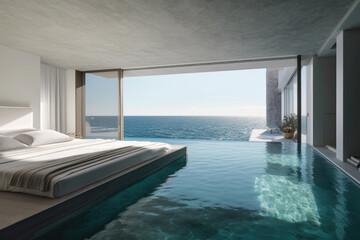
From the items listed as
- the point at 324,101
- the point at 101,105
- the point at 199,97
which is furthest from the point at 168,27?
the point at 199,97

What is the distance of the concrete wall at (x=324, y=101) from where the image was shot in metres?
5.95

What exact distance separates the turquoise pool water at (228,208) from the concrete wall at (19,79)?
3658 mm

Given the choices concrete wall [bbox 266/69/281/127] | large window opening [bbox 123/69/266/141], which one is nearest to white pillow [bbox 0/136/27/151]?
concrete wall [bbox 266/69/281/127]

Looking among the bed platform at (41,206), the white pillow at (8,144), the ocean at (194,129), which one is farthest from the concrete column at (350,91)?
the ocean at (194,129)

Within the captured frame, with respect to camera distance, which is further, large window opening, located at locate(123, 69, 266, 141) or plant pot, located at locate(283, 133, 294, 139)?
large window opening, located at locate(123, 69, 266, 141)

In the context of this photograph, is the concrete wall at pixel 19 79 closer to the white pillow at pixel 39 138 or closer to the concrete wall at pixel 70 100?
the white pillow at pixel 39 138

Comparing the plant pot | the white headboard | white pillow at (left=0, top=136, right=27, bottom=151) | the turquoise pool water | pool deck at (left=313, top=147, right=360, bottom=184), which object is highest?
the white headboard

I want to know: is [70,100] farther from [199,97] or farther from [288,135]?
[199,97]

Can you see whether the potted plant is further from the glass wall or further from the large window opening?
the large window opening

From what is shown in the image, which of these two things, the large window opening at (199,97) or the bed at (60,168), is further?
the large window opening at (199,97)

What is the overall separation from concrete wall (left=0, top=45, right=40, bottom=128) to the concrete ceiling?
0.25 metres

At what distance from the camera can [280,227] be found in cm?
189

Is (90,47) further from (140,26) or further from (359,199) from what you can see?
(359,199)

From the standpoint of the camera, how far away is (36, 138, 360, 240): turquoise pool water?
5.98 ft
